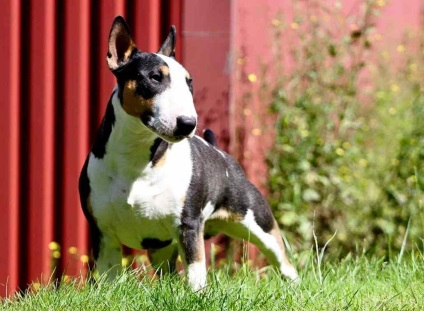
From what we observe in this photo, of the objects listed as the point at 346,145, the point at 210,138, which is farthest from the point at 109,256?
the point at 346,145

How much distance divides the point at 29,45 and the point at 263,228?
1.93 metres

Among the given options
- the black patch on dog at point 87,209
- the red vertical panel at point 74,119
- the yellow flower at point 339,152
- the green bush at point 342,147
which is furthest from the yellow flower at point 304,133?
the black patch on dog at point 87,209

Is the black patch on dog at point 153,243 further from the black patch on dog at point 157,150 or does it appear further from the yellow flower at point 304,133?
the yellow flower at point 304,133

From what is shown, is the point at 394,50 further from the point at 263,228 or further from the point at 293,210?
the point at 263,228

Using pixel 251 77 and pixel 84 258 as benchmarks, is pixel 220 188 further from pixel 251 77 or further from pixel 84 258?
pixel 251 77

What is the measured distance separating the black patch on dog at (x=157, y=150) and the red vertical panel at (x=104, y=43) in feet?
5.05

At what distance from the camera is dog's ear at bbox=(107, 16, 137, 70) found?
4.89 metres

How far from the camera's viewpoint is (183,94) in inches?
182

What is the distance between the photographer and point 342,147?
7.32 meters

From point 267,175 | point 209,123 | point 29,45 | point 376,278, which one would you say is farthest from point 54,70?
point 376,278

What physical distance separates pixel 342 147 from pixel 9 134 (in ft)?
7.64

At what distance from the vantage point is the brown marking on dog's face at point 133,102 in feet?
15.4

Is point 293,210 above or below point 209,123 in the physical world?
below

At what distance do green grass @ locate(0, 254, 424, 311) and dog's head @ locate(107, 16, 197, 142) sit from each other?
2.19 ft
